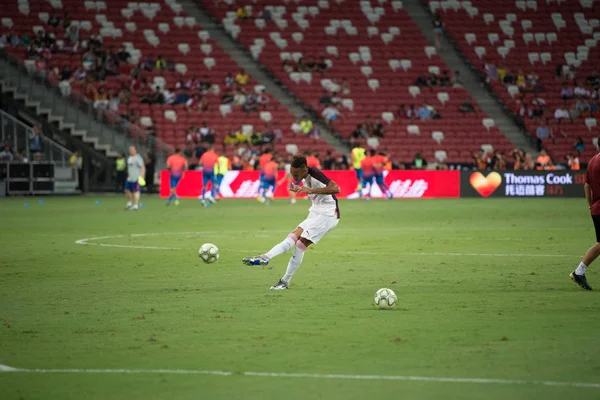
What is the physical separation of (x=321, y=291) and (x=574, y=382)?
5934 mm

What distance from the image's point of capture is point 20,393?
7.49m

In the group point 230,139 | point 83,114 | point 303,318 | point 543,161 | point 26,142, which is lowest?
point 303,318

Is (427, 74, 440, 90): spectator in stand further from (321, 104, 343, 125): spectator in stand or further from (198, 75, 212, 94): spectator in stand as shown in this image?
(198, 75, 212, 94): spectator in stand

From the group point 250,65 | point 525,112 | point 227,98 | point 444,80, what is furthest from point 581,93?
point 227,98

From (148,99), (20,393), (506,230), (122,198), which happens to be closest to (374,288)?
(20,393)

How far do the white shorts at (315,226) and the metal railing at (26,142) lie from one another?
32.6 m

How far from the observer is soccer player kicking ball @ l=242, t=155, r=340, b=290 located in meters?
13.2

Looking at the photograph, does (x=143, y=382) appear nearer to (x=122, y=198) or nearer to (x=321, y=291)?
(x=321, y=291)

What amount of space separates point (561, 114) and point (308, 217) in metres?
41.3

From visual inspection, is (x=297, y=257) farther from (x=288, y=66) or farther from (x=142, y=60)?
(x=288, y=66)

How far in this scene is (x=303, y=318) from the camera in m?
11.0

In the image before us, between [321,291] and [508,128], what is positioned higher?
[508,128]

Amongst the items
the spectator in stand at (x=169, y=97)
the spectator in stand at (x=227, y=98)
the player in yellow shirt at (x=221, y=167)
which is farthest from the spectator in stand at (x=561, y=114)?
the spectator in stand at (x=169, y=97)

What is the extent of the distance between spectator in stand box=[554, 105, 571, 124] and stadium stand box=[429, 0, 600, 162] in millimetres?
73
